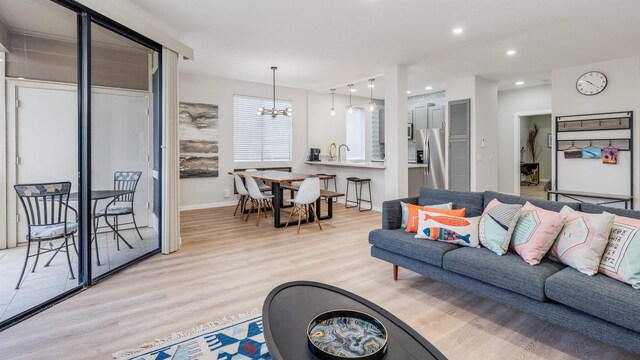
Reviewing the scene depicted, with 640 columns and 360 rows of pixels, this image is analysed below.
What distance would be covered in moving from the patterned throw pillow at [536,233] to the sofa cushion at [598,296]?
0.20 meters

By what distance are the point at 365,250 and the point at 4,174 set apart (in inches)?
134

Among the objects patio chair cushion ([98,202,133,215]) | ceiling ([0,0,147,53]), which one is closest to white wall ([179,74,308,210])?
patio chair cushion ([98,202,133,215])

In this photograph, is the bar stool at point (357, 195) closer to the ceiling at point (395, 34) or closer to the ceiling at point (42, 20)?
the ceiling at point (395, 34)

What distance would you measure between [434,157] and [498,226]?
547 cm

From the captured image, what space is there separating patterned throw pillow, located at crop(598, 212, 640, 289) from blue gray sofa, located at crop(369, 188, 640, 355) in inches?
2.2

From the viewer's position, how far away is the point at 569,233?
2178 millimetres

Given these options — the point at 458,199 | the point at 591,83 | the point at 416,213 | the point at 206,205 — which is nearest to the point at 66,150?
the point at 416,213

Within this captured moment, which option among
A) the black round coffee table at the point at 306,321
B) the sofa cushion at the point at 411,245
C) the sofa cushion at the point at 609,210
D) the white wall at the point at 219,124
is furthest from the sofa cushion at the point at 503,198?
the white wall at the point at 219,124

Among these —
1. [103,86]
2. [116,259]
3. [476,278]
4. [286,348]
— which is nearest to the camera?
[286,348]

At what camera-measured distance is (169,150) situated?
390 centimetres

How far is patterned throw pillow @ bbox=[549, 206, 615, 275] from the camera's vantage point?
200 centimetres

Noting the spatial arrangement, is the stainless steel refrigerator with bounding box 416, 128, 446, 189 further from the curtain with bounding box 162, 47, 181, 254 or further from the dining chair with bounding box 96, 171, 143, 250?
the dining chair with bounding box 96, 171, 143, 250

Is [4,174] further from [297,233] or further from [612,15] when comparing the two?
[612,15]

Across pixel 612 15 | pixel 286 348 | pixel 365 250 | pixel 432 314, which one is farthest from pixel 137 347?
pixel 612 15
